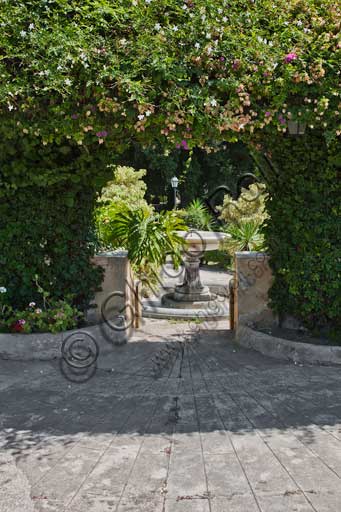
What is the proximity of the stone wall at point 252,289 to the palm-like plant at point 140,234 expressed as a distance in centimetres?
181

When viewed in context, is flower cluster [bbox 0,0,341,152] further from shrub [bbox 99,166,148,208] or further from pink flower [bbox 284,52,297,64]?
shrub [bbox 99,166,148,208]

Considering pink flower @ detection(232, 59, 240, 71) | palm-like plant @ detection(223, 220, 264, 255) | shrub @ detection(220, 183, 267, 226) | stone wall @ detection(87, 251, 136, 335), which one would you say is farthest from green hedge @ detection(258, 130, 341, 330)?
shrub @ detection(220, 183, 267, 226)

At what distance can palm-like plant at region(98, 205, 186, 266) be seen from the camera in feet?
25.7

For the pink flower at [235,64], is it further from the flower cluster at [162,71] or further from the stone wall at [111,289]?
the stone wall at [111,289]

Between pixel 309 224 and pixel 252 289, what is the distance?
4.37 feet

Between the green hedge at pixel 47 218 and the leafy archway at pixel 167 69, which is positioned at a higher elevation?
the leafy archway at pixel 167 69

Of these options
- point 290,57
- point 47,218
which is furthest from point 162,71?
point 47,218

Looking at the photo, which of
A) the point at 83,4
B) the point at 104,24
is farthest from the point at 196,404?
the point at 83,4

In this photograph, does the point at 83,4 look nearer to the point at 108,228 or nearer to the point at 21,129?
the point at 21,129

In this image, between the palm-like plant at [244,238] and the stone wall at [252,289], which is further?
the palm-like plant at [244,238]

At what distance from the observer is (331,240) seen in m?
5.50

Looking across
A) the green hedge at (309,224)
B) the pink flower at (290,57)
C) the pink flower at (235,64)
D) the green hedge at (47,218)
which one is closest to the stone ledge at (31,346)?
the green hedge at (47,218)

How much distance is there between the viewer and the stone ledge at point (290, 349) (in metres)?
5.43

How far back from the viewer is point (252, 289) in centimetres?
649
